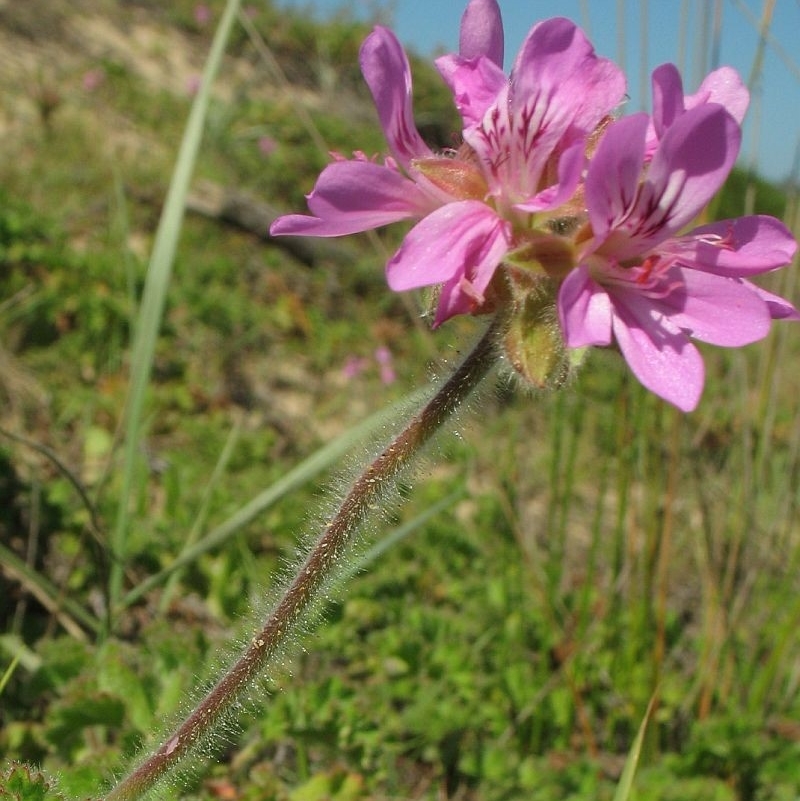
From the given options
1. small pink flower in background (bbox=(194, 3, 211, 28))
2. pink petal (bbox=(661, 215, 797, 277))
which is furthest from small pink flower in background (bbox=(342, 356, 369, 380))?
small pink flower in background (bbox=(194, 3, 211, 28))

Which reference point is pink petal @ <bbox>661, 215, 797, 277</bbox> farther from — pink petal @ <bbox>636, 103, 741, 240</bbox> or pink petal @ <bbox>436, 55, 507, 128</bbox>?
pink petal @ <bbox>436, 55, 507, 128</bbox>

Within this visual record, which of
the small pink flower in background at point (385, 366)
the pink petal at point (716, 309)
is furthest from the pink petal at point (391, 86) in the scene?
the small pink flower in background at point (385, 366)

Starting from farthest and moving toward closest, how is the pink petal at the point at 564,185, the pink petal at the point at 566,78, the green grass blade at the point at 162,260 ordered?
the green grass blade at the point at 162,260, the pink petal at the point at 566,78, the pink petal at the point at 564,185

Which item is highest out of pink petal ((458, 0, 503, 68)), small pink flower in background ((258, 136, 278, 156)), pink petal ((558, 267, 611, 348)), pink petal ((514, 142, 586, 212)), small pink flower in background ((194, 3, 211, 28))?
small pink flower in background ((194, 3, 211, 28))

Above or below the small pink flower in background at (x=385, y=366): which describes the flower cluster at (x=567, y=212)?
above

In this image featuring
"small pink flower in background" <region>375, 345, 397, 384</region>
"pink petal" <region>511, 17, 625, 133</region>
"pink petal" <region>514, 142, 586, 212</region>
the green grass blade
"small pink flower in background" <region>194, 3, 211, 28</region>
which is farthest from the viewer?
"small pink flower in background" <region>194, 3, 211, 28</region>

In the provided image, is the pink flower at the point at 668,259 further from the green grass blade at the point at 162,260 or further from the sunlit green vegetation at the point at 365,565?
the green grass blade at the point at 162,260

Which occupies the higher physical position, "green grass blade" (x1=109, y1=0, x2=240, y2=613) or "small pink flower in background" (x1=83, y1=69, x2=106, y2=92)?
"small pink flower in background" (x1=83, y1=69, x2=106, y2=92)
